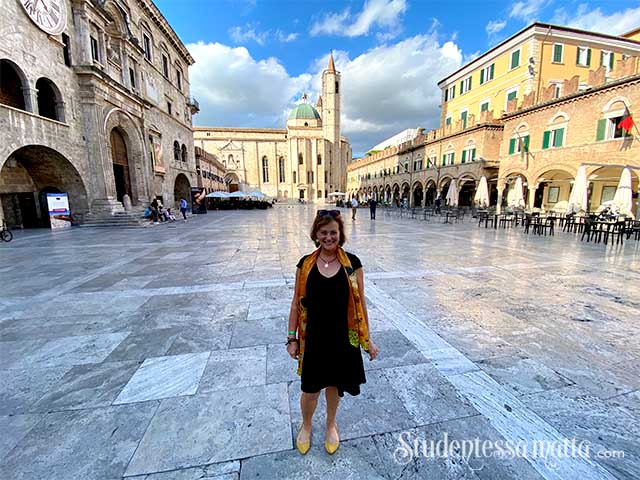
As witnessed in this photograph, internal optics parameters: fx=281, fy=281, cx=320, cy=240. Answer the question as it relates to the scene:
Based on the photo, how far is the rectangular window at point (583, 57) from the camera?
21.5 meters

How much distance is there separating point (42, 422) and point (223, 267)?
4545 millimetres

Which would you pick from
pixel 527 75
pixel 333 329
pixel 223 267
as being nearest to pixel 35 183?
pixel 223 267

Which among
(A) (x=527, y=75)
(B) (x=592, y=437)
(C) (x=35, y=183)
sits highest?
(A) (x=527, y=75)

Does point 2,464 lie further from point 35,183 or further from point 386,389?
point 35,183

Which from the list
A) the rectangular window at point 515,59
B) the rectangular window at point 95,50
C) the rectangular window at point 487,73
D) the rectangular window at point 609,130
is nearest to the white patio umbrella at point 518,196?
the rectangular window at point 609,130

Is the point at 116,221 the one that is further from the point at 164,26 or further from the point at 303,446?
the point at 164,26

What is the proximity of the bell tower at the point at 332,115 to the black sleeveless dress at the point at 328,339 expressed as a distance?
6377 centimetres

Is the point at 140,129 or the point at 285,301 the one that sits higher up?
the point at 140,129

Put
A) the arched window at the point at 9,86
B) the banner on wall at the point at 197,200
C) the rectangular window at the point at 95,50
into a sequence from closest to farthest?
the arched window at the point at 9,86
the rectangular window at the point at 95,50
the banner on wall at the point at 197,200

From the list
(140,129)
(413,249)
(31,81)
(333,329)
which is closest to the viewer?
(333,329)

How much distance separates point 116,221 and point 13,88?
720 centimetres

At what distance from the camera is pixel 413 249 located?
8.67 meters

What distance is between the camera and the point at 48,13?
1254cm

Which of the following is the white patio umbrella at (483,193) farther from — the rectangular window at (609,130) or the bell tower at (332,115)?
the bell tower at (332,115)
